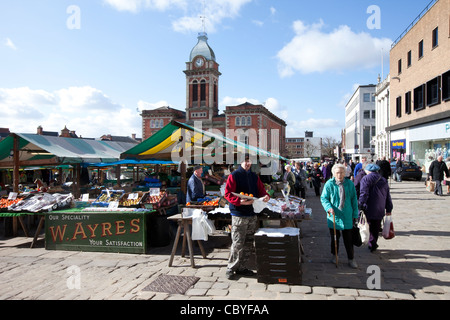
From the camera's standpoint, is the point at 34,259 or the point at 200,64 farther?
the point at 200,64

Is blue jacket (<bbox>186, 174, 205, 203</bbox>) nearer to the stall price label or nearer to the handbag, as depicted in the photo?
the stall price label

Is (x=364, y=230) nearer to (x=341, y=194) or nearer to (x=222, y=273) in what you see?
(x=341, y=194)

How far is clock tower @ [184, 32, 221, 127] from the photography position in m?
72.7

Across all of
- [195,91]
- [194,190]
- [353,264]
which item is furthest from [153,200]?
[195,91]

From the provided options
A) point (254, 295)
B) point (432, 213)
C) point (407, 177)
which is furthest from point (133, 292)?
point (407, 177)

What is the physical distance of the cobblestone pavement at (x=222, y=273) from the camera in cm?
456

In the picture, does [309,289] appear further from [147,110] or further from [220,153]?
[147,110]

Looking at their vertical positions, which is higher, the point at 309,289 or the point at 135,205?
the point at 135,205

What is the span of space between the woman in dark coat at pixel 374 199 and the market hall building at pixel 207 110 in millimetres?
61938

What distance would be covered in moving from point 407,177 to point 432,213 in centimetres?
1443

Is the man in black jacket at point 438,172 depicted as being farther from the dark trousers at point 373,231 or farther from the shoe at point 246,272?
the shoe at point 246,272

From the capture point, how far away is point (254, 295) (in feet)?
14.8

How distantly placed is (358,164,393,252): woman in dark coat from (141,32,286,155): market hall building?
61938 mm

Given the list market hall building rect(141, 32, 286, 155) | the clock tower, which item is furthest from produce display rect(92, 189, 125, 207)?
the clock tower
